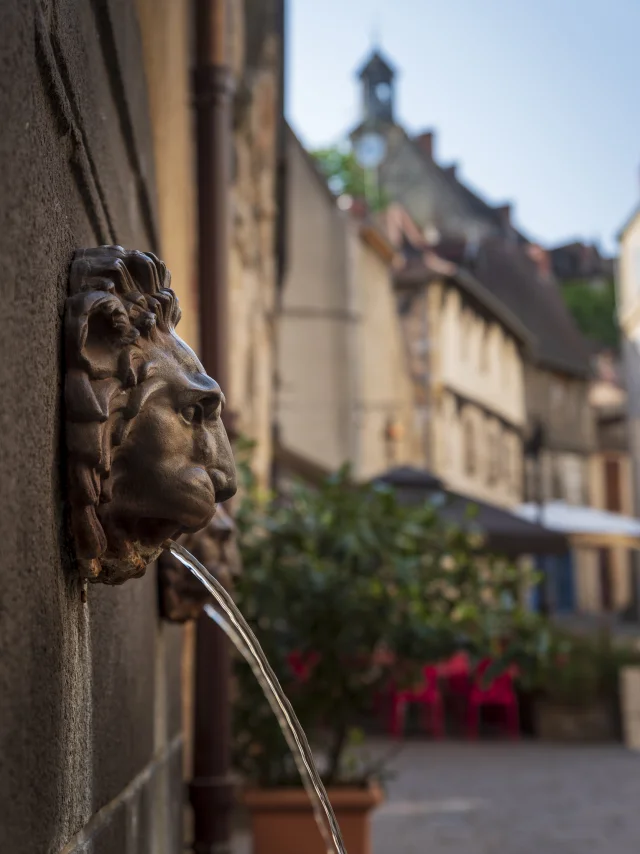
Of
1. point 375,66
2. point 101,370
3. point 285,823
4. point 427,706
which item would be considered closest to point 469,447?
point 427,706

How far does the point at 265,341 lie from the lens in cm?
1366

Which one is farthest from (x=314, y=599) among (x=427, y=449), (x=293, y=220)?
(x=427, y=449)

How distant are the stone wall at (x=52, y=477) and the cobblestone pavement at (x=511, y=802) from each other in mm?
4636

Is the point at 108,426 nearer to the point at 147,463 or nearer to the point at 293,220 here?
the point at 147,463

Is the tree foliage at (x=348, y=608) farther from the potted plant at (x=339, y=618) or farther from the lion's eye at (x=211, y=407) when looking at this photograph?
the lion's eye at (x=211, y=407)

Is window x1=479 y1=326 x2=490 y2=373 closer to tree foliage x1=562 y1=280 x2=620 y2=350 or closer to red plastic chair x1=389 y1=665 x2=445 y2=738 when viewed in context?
tree foliage x1=562 y1=280 x2=620 y2=350

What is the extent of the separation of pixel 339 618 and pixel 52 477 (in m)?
3.91

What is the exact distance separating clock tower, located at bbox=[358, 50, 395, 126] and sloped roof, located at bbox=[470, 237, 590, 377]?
13.3 metres

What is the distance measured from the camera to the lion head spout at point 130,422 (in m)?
1.37

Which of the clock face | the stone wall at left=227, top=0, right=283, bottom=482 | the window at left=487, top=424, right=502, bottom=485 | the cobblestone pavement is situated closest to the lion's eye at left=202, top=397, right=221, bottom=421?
the cobblestone pavement

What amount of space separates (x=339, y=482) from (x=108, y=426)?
442cm

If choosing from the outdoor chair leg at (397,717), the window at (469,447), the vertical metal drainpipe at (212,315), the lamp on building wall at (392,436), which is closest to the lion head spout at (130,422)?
the vertical metal drainpipe at (212,315)

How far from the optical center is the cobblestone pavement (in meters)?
6.64

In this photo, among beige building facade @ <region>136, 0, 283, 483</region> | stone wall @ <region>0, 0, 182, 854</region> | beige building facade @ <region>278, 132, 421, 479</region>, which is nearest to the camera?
stone wall @ <region>0, 0, 182, 854</region>
